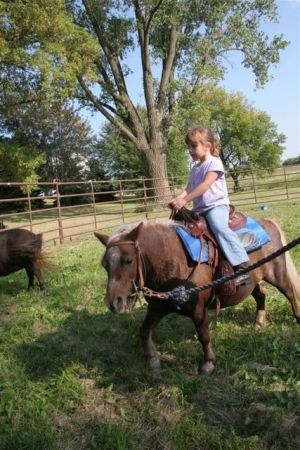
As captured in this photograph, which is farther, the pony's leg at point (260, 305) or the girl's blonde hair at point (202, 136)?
the pony's leg at point (260, 305)

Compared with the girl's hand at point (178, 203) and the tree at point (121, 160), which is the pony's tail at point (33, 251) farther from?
the tree at point (121, 160)

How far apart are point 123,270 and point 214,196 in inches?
46.0

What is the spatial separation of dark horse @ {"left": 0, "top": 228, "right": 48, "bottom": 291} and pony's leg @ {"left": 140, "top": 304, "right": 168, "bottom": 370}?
3.03m

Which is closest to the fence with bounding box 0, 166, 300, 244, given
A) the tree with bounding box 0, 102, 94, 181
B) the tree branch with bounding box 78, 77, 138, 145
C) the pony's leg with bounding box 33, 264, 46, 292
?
the tree branch with bounding box 78, 77, 138, 145

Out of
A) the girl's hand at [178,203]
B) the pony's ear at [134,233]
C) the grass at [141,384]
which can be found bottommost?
the grass at [141,384]

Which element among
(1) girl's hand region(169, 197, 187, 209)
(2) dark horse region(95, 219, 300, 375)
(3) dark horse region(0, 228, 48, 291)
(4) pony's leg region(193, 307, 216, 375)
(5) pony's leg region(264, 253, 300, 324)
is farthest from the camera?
(3) dark horse region(0, 228, 48, 291)

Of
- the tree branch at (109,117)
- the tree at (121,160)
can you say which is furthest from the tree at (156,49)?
the tree at (121,160)

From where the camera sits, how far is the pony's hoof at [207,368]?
351 cm

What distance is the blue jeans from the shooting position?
354 centimetres

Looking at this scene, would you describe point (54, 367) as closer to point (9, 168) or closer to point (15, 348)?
point (15, 348)

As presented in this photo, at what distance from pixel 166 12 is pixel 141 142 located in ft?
20.7

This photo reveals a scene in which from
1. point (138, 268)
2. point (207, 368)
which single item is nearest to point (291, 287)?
point (207, 368)

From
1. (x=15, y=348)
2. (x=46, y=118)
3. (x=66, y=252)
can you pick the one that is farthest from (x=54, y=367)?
(x=46, y=118)

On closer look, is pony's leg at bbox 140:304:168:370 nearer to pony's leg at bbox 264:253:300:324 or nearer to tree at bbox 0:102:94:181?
pony's leg at bbox 264:253:300:324
